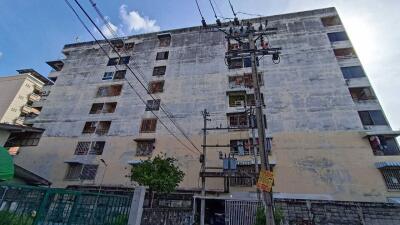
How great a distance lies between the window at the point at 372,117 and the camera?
19.9 metres

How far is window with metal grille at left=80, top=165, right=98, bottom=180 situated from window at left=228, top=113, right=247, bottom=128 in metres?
14.7

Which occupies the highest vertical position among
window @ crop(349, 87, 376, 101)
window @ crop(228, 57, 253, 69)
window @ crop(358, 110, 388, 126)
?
window @ crop(228, 57, 253, 69)

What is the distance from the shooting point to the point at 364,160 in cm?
1823

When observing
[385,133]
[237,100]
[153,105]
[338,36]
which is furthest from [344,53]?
[153,105]

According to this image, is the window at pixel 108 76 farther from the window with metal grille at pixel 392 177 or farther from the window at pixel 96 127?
the window with metal grille at pixel 392 177

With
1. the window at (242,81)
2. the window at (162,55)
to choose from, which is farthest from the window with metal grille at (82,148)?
the window at (242,81)

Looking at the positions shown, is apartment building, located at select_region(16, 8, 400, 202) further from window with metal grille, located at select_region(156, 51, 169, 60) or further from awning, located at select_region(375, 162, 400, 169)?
window with metal grille, located at select_region(156, 51, 169, 60)

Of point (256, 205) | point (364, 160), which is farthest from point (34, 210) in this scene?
point (364, 160)

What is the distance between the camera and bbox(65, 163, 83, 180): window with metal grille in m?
22.9

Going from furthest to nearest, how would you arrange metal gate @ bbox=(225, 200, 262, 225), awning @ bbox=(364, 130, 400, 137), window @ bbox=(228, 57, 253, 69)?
window @ bbox=(228, 57, 253, 69) → awning @ bbox=(364, 130, 400, 137) → metal gate @ bbox=(225, 200, 262, 225)

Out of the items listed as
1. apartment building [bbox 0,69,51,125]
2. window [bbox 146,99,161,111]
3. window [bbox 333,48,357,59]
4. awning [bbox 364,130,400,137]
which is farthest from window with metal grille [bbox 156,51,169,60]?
awning [bbox 364,130,400,137]

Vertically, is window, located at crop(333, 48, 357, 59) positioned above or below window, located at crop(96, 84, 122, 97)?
above

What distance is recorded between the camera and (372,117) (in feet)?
66.5

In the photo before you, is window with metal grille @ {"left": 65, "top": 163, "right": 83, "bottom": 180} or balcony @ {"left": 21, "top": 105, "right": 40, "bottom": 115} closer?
window with metal grille @ {"left": 65, "top": 163, "right": 83, "bottom": 180}
